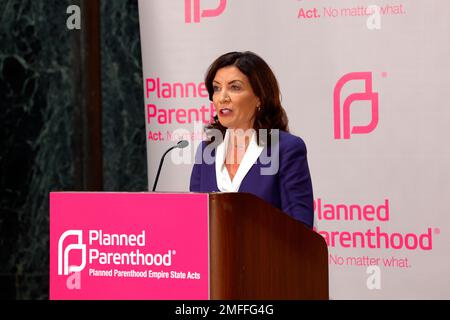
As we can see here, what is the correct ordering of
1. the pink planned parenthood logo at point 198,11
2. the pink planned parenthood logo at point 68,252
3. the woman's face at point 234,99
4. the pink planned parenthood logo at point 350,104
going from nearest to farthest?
1. the pink planned parenthood logo at point 68,252
2. the woman's face at point 234,99
3. the pink planned parenthood logo at point 350,104
4. the pink planned parenthood logo at point 198,11

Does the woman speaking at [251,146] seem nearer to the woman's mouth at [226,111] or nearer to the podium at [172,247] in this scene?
the woman's mouth at [226,111]

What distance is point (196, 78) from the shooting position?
15.5 ft

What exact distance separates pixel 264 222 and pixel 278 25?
210cm

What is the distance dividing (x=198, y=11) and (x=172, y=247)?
2363 mm

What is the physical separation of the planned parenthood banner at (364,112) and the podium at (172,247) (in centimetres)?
161

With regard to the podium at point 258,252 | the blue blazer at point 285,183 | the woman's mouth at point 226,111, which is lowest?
the podium at point 258,252

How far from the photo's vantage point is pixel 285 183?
340 centimetres

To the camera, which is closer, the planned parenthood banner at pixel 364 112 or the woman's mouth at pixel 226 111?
the woman's mouth at pixel 226 111


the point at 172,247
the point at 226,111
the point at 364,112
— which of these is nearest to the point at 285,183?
the point at 226,111

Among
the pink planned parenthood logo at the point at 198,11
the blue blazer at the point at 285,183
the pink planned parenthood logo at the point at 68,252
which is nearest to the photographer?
the pink planned parenthood logo at the point at 68,252

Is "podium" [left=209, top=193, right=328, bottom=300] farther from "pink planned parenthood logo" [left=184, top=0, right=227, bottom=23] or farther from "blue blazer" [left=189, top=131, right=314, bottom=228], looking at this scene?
"pink planned parenthood logo" [left=184, top=0, right=227, bottom=23]

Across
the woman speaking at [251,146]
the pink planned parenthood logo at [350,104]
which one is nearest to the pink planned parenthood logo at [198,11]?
the pink planned parenthood logo at [350,104]

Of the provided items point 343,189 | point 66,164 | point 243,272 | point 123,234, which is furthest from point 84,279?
point 66,164

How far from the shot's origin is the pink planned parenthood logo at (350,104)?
437 cm
